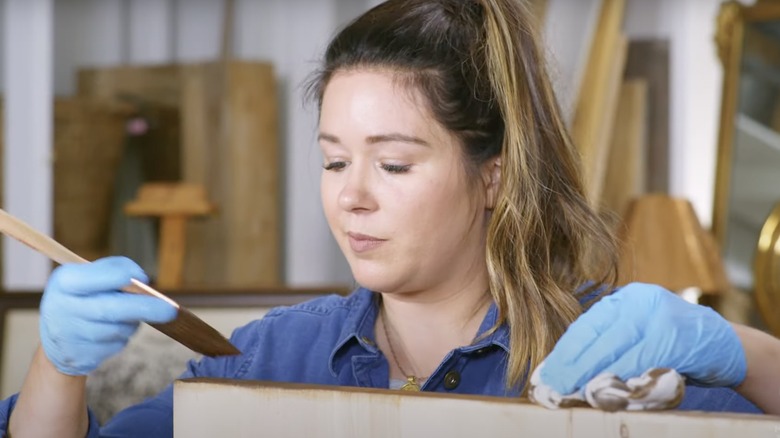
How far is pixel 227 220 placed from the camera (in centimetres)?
340

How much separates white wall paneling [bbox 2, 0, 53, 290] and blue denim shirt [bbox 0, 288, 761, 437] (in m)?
2.21

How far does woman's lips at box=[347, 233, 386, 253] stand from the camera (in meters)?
1.10

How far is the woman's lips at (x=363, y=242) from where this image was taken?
1102 mm

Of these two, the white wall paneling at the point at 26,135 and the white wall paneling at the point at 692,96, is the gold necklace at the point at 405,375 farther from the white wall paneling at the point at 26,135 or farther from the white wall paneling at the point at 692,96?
the white wall paneling at the point at 26,135

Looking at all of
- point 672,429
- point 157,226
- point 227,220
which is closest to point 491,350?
point 672,429

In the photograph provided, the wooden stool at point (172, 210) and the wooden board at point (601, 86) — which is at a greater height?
the wooden board at point (601, 86)

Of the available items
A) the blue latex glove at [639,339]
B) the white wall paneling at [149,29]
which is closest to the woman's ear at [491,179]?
the blue latex glove at [639,339]

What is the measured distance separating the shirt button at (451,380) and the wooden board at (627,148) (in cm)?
205

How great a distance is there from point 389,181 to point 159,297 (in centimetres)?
30

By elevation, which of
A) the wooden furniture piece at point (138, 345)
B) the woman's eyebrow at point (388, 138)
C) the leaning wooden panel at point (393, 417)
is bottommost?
the wooden furniture piece at point (138, 345)

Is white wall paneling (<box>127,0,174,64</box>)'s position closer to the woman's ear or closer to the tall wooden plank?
the tall wooden plank

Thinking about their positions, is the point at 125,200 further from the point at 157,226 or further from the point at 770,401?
the point at 770,401

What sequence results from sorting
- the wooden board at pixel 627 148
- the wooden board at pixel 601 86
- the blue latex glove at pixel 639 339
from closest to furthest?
1. the blue latex glove at pixel 639 339
2. the wooden board at pixel 601 86
3. the wooden board at pixel 627 148

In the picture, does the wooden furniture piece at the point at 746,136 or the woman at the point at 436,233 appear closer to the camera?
the woman at the point at 436,233
